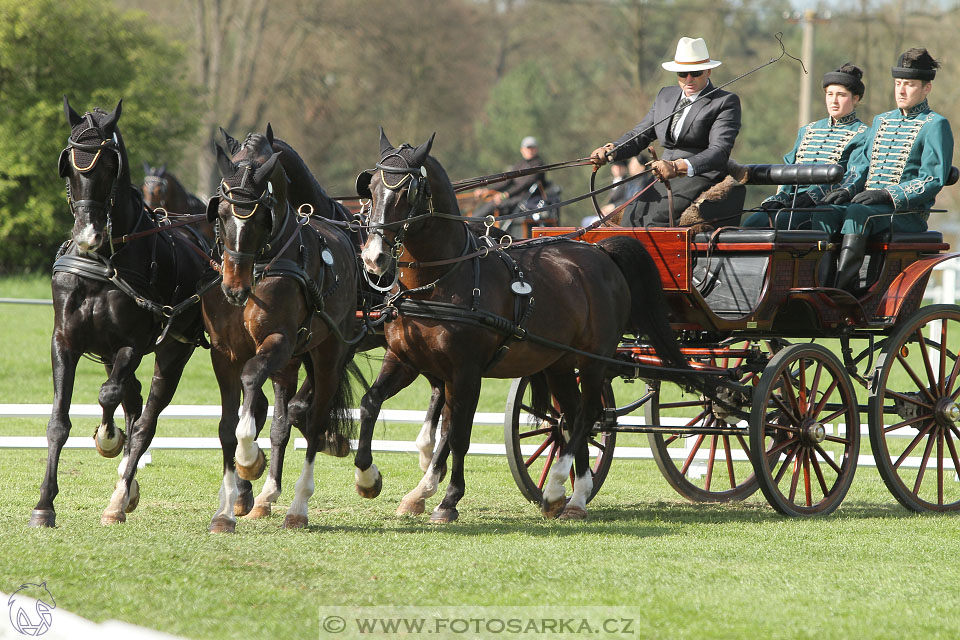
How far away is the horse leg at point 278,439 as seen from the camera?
6.65 m

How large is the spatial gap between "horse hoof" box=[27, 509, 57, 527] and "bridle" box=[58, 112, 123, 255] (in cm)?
133

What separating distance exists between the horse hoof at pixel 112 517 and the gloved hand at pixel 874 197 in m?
4.51

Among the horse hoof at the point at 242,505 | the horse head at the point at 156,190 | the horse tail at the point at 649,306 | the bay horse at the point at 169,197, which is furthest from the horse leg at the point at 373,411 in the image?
the horse head at the point at 156,190

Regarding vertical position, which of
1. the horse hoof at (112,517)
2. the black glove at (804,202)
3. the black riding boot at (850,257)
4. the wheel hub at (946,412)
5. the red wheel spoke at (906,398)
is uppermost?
the black glove at (804,202)

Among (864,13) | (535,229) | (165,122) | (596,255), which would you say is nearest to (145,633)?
(596,255)

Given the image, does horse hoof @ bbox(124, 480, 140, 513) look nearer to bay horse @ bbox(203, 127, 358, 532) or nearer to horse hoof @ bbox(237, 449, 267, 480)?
bay horse @ bbox(203, 127, 358, 532)

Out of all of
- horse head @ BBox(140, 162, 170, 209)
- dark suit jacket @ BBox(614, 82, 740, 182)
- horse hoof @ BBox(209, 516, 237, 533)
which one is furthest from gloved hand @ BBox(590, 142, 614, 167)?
horse head @ BBox(140, 162, 170, 209)

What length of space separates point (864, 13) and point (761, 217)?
28.0m

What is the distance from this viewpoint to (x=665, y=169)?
22.9 ft

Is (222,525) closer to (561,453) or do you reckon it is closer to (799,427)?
(561,453)

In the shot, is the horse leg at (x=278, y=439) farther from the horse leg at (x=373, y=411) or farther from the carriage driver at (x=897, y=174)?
the carriage driver at (x=897, y=174)

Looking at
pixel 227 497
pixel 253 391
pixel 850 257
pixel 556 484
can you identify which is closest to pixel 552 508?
pixel 556 484

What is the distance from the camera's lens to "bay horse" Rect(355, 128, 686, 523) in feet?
20.2

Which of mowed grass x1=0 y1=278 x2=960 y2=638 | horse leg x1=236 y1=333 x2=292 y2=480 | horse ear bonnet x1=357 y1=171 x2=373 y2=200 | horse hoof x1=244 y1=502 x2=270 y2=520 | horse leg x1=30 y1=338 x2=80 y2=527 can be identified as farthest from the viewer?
horse hoof x1=244 y1=502 x2=270 y2=520
